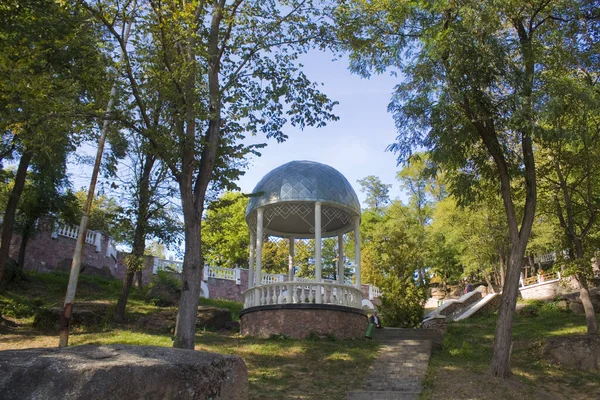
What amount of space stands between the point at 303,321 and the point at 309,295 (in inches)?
38.2

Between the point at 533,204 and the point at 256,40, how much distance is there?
8016 mm

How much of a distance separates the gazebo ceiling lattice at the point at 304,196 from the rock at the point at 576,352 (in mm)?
7602

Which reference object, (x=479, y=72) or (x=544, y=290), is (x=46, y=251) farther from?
(x=544, y=290)

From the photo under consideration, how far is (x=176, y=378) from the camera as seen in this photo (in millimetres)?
4875

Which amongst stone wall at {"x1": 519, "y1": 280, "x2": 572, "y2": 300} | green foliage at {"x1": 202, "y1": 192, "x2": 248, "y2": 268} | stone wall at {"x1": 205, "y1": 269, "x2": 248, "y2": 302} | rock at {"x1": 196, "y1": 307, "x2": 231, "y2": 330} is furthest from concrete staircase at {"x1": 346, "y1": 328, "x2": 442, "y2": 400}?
green foliage at {"x1": 202, "y1": 192, "x2": 248, "y2": 268}

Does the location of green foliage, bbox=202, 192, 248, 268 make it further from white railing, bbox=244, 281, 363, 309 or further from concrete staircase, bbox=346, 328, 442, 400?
concrete staircase, bbox=346, 328, 442, 400

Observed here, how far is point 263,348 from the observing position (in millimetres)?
13812

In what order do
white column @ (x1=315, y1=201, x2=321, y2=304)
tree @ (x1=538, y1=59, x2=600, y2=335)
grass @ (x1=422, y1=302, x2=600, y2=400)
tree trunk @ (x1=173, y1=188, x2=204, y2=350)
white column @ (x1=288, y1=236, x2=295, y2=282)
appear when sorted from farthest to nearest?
white column @ (x1=288, y1=236, x2=295, y2=282), white column @ (x1=315, y1=201, x2=321, y2=304), tree @ (x1=538, y1=59, x2=600, y2=335), grass @ (x1=422, y1=302, x2=600, y2=400), tree trunk @ (x1=173, y1=188, x2=204, y2=350)

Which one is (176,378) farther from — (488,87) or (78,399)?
(488,87)

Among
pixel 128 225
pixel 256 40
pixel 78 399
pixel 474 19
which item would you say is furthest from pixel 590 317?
pixel 78 399

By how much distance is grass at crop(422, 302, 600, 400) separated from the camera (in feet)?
33.5

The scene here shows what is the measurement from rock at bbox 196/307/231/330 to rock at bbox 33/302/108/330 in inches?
128

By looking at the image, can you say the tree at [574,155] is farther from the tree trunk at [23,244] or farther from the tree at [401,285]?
the tree trunk at [23,244]

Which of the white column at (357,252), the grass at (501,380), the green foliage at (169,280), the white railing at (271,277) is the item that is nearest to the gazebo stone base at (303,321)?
the white column at (357,252)
